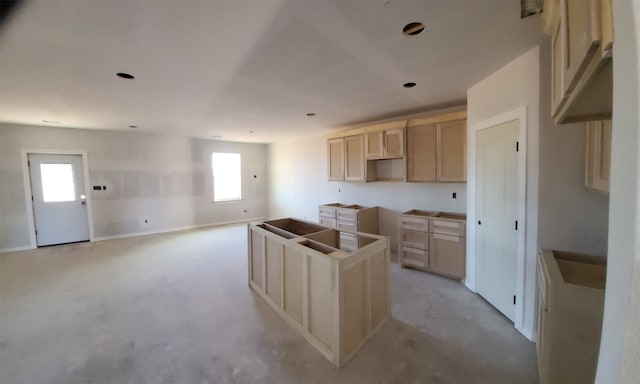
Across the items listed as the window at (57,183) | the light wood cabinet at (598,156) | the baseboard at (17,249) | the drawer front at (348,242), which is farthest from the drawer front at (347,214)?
the baseboard at (17,249)

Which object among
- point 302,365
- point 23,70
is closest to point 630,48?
point 302,365

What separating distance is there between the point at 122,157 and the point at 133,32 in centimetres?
519

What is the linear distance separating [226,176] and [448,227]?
6.28m

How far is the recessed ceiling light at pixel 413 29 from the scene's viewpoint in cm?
177

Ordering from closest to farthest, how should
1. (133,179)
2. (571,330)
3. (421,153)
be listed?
(571,330)
(421,153)
(133,179)

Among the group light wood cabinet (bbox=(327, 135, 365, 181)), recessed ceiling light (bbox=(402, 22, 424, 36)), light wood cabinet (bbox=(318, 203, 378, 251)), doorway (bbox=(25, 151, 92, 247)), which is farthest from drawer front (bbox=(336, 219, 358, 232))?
doorway (bbox=(25, 151, 92, 247))

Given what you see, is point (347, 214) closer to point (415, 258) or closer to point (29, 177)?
point (415, 258)

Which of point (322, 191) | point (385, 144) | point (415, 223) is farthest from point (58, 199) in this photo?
point (415, 223)

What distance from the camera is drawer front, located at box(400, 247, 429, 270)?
3.64 m

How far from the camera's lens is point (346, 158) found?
4.99 metres

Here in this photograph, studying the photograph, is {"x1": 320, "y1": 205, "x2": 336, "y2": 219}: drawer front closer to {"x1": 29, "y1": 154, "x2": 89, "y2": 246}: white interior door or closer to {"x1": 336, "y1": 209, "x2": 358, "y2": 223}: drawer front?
{"x1": 336, "y1": 209, "x2": 358, "y2": 223}: drawer front

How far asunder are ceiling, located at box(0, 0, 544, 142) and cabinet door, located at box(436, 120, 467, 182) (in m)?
0.41

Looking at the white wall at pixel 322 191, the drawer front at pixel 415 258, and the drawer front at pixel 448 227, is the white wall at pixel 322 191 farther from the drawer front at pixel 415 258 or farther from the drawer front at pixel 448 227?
the drawer front at pixel 415 258

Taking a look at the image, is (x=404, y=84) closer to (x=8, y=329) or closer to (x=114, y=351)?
(x=114, y=351)
